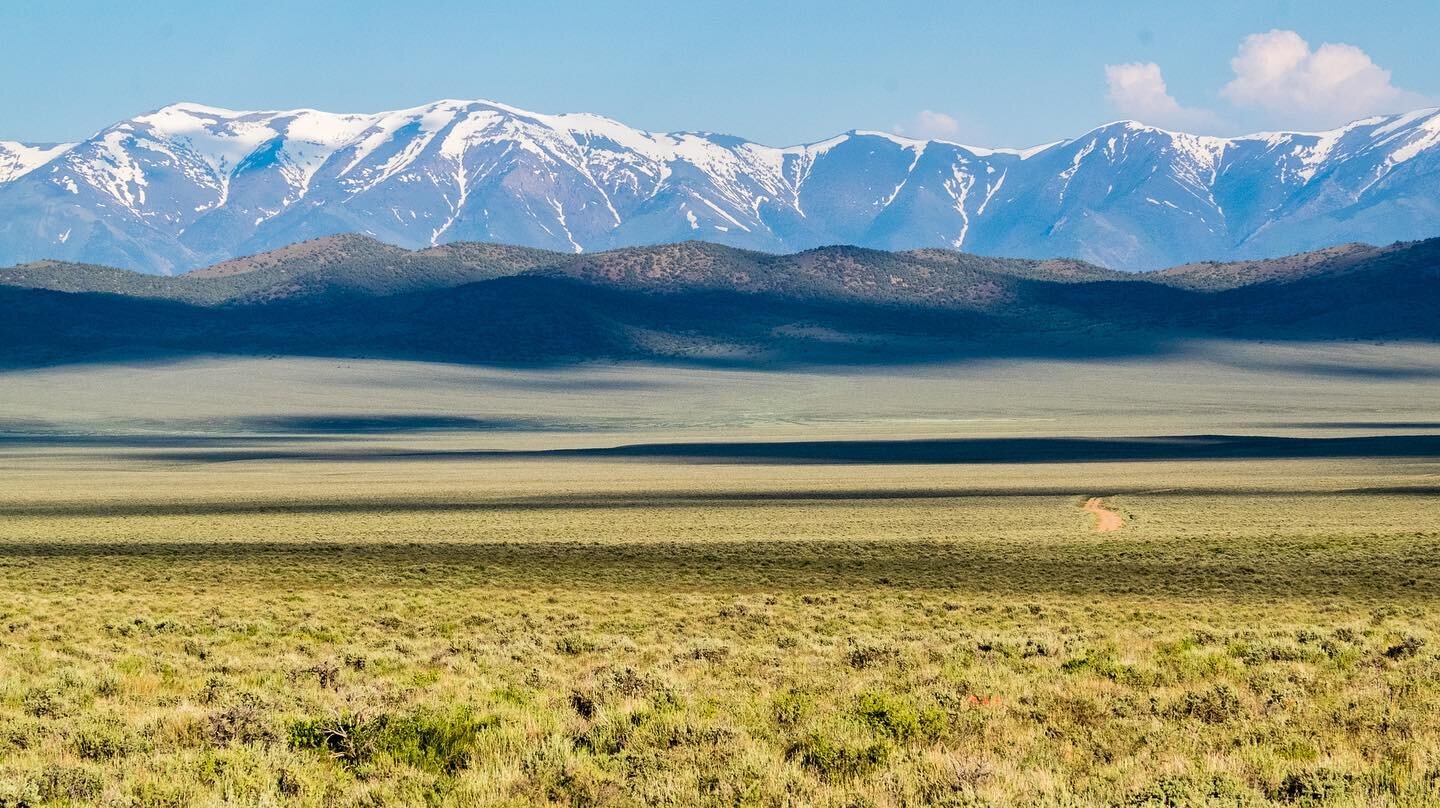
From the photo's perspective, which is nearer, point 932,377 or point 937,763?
point 937,763

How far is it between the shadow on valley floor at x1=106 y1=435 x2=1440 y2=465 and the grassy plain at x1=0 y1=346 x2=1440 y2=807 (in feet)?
11.1

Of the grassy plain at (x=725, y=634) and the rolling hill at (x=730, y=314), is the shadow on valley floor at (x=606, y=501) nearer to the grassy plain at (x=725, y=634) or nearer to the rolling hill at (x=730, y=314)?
the grassy plain at (x=725, y=634)

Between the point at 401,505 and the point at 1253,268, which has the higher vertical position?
the point at 1253,268

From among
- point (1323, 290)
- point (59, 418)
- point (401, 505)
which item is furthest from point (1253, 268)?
point (401, 505)

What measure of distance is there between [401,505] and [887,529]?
16931 millimetres

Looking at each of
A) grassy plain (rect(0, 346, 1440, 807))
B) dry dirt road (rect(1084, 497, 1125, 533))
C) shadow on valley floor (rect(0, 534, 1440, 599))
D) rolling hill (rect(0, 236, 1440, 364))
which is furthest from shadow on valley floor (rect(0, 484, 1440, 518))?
rolling hill (rect(0, 236, 1440, 364))

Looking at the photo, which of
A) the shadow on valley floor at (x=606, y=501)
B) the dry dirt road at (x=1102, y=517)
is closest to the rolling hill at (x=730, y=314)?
the shadow on valley floor at (x=606, y=501)

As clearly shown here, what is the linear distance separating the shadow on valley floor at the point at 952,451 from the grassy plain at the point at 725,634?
133 inches

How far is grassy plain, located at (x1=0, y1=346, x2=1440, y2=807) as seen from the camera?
9.76 m

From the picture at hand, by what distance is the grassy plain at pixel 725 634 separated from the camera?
9.76 metres

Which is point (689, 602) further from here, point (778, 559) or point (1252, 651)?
point (1252, 651)

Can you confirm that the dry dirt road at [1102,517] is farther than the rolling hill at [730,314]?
No

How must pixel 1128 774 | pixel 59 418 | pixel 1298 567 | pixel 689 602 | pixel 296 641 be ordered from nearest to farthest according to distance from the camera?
1. pixel 1128 774
2. pixel 296 641
3. pixel 689 602
4. pixel 1298 567
5. pixel 59 418

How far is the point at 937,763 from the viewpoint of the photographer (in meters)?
9.75
